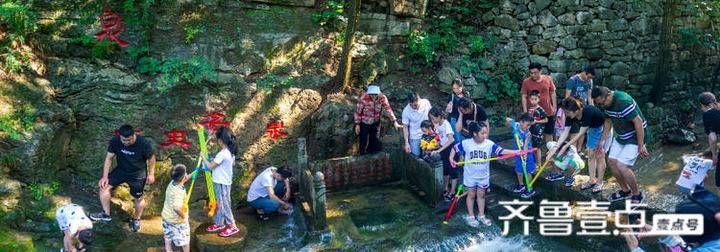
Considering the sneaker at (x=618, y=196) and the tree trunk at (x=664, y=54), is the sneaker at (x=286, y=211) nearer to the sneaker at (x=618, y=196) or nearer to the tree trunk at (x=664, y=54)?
the sneaker at (x=618, y=196)

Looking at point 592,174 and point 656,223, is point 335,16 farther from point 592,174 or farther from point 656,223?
point 656,223

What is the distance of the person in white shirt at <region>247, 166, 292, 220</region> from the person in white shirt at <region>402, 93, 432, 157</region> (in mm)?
2386

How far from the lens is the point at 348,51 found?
11.0 m

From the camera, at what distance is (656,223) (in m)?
6.31

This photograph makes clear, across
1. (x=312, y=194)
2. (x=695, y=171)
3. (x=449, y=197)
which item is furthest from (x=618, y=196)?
(x=312, y=194)

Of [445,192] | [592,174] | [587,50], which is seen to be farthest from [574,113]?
[587,50]

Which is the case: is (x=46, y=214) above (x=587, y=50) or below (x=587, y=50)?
below

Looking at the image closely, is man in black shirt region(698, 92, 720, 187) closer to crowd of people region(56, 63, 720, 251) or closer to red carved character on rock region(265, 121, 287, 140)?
crowd of people region(56, 63, 720, 251)

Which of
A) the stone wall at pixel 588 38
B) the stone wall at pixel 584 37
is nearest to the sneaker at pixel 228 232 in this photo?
the stone wall at pixel 588 38

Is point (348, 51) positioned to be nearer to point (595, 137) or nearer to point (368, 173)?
point (368, 173)

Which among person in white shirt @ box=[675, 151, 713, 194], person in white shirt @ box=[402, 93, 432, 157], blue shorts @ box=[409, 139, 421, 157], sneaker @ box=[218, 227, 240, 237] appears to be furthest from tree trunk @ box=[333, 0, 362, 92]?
person in white shirt @ box=[675, 151, 713, 194]

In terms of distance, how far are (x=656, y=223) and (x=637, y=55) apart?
8008 mm

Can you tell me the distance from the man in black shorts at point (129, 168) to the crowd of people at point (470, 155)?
0.01 metres

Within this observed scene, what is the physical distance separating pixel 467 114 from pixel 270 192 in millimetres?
3599
